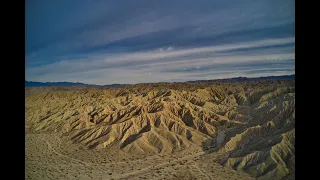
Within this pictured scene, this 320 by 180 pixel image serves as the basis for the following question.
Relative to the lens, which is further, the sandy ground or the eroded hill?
the eroded hill

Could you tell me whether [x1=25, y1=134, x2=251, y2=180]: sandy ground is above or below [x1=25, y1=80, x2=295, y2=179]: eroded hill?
below

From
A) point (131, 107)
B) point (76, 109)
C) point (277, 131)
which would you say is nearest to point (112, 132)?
point (131, 107)

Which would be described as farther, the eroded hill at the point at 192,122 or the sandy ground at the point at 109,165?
the eroded hill at the point at 192,122
